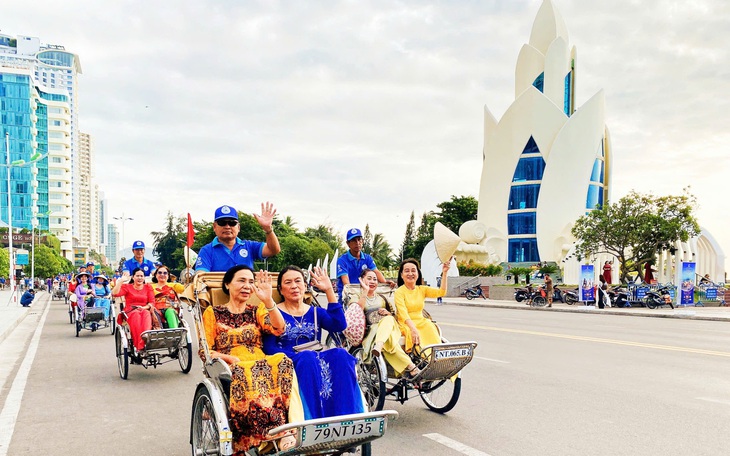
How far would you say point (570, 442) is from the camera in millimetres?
5055

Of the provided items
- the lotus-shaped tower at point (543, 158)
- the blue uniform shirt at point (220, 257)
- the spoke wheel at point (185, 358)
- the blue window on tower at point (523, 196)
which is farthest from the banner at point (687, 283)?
the blue window on tower at point (523, 196)

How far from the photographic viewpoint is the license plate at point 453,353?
5572mm

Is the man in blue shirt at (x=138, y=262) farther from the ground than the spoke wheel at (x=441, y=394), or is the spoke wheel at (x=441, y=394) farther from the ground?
the man in blue shirt at (x=138, y=262)

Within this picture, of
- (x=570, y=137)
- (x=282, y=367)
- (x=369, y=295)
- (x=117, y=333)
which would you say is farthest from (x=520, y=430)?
(x=570, y=137)

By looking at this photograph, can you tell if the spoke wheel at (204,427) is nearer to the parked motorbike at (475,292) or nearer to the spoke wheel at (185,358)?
the spoke wheel at (185,358)

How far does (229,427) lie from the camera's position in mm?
3721

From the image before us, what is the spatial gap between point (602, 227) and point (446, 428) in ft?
90.1

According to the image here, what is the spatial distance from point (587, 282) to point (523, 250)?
113ft

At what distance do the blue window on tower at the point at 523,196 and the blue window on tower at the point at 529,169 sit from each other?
0.81 m

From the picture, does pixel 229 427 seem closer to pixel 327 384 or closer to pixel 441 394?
pixel 327 384

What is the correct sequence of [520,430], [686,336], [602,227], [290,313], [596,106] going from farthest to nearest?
[596,106]
[602,227]
[686,336]
[520,430]
[290,313]

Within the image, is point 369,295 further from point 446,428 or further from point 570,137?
point 570,137

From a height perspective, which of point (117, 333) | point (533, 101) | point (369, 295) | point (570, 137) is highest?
point (533, 101)

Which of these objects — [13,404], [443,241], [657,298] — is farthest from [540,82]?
[13,404]
